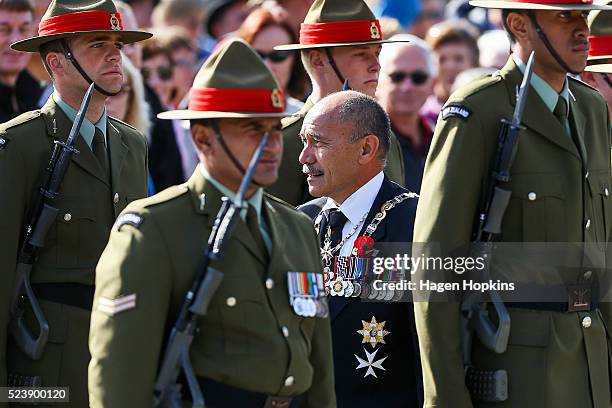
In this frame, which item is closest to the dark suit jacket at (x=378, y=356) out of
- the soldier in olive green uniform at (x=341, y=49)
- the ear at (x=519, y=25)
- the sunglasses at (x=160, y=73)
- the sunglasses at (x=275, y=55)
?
the ear at (x=519, y=25)

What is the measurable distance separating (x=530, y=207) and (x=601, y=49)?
7.44 ft

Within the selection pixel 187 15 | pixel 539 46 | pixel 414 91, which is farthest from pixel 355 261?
pixel 187 15

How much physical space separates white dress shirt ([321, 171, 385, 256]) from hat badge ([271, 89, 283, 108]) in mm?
1616

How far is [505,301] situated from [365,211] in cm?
100

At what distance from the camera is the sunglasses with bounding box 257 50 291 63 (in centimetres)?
1127

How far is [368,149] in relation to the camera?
22.6 ft

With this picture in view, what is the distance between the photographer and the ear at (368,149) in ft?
22.5

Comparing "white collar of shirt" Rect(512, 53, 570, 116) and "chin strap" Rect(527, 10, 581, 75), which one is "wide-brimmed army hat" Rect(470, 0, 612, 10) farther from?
"white collar of shirt" Rect(512, 53, 570, 116)

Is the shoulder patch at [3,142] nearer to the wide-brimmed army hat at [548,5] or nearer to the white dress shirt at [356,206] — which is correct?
the white dress shirt at [356,206]

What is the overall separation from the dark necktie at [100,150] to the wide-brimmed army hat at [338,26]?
5.14 feet

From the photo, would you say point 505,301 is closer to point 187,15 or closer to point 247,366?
point 247,366

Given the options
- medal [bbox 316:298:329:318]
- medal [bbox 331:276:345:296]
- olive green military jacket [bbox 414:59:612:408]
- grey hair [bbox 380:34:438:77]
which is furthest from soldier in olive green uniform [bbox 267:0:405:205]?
medal [bbox 316:298:329:318]

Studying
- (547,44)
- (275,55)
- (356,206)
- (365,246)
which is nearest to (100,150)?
(356,206)

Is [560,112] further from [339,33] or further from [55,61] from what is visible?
[55,61]
